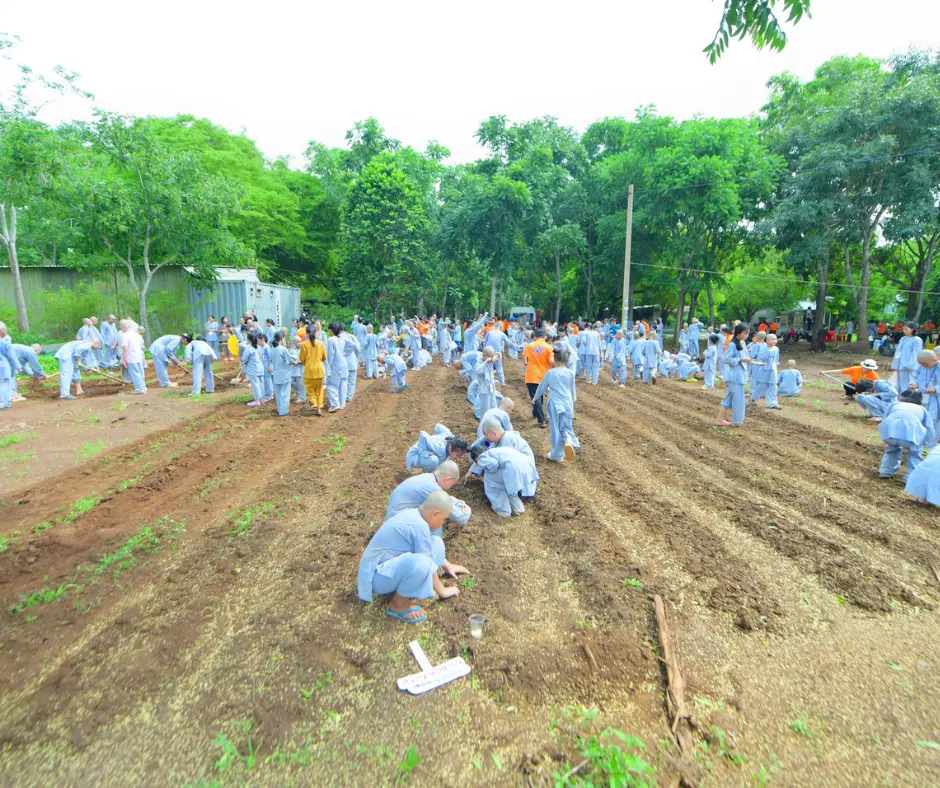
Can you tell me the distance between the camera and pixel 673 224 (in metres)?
26.9

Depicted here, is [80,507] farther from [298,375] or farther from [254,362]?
[298,375]

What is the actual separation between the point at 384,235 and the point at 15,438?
2111cm

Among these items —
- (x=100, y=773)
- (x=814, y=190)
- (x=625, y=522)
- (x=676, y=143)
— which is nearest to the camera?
(x=100, y=773)

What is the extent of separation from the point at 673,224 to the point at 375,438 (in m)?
22.2

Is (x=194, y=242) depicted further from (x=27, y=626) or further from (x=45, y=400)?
(x=27, y=626)

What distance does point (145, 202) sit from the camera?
62.1 feet

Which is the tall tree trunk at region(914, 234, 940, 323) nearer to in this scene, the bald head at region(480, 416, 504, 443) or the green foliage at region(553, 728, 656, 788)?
the bald head at region(480, 416, 504, 443)

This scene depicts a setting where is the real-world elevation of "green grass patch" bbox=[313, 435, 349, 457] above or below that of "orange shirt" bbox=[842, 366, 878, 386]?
below

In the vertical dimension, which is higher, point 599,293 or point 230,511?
point 599,293

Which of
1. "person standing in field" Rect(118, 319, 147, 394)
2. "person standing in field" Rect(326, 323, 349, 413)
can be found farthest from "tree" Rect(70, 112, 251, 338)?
"person standing in field" Rect(326, 323, 349, 413)

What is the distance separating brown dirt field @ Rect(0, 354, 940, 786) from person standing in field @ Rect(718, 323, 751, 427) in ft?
8.31

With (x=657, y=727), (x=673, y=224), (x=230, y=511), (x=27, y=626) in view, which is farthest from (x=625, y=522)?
(x=673, y=224)

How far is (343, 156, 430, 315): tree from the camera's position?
28.2m

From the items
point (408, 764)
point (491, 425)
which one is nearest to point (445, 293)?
point (491, 425)
